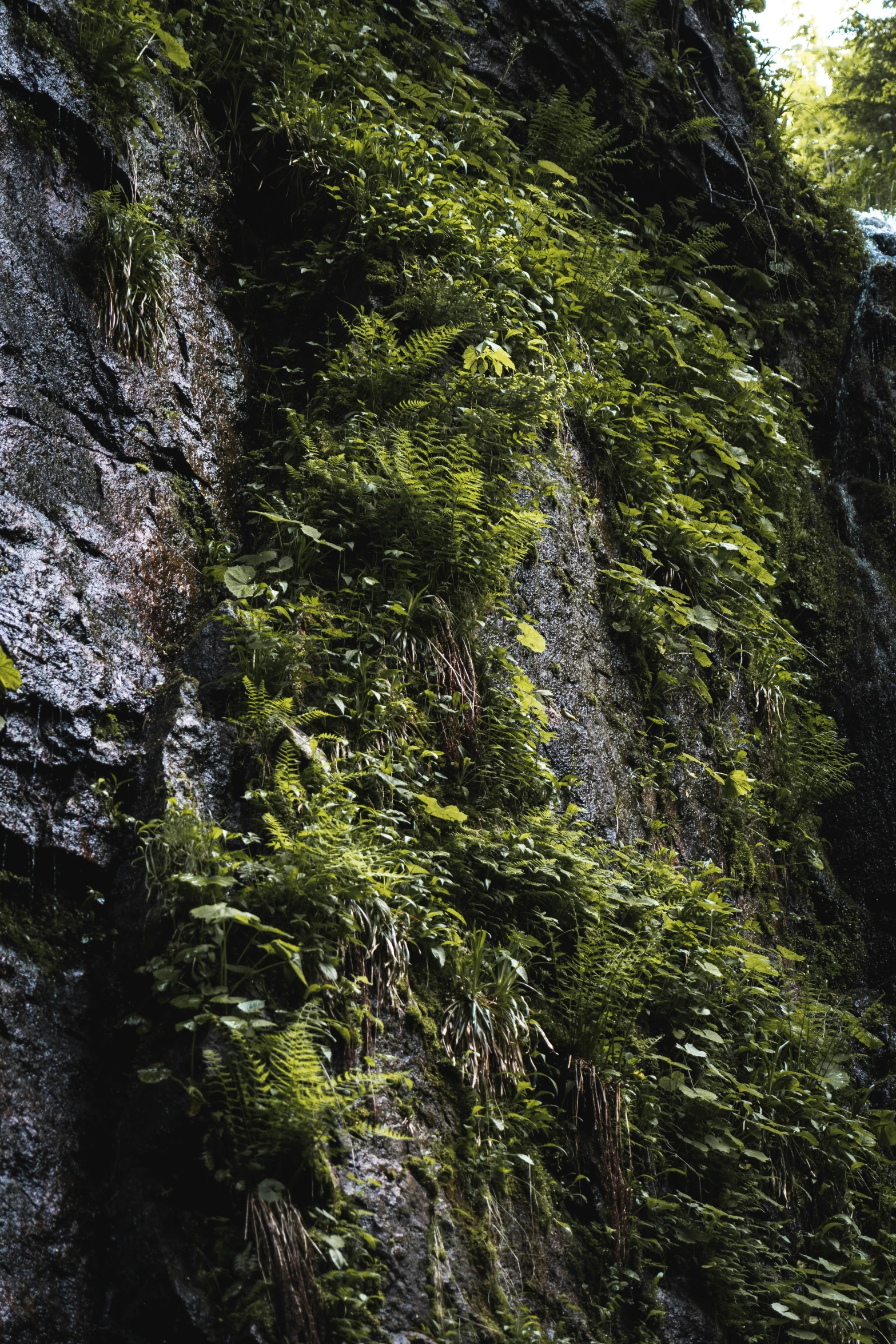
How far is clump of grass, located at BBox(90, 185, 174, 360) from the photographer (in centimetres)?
470

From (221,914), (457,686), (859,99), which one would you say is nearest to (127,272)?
(457,686)

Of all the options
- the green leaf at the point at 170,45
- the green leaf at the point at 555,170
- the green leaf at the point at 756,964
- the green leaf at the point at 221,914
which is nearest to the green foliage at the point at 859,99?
the green leaf at the point at 555,170

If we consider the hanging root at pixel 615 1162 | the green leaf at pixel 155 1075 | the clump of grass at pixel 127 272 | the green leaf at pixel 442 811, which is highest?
the clump of grass at pixel 127 272

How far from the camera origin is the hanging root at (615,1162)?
11.7 ft

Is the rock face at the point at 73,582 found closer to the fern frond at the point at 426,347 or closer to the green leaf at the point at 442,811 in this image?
the green leaf at the point at 442,811

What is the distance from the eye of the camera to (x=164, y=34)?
520 cm

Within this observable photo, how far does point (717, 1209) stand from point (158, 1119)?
2.38 meters

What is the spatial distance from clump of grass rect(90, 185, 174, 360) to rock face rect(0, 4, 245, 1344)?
0.25 feet

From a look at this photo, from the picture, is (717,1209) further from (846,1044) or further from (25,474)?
(25,474)

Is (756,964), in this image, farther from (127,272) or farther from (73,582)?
(127,272)

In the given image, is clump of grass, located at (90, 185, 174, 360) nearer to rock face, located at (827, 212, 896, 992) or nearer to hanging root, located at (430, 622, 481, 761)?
hanging root, located at (430, 622, 481, 761)

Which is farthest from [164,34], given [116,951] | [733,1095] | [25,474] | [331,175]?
[733,1095]

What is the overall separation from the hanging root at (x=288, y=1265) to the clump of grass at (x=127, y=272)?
12.9 feet

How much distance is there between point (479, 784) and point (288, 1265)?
2.18 meters
